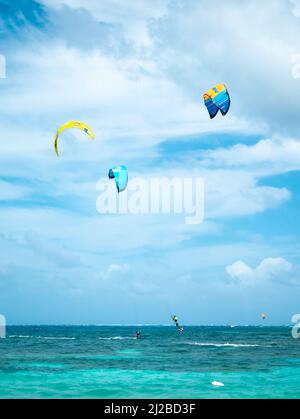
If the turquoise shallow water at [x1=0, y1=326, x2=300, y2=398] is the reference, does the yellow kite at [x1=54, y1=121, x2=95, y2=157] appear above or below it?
above

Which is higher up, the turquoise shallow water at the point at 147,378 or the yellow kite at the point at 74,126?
the yellow kite at the point at 74,126

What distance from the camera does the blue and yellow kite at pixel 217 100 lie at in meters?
23.5

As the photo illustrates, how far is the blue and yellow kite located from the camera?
23484 mm

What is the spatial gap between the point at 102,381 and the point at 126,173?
11.4m

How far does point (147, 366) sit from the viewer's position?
3238 cm

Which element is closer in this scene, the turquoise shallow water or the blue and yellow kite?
the turquoise shallow water

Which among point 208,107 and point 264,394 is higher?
point 208,107

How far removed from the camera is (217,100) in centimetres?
2381

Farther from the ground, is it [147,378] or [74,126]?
[74,126]

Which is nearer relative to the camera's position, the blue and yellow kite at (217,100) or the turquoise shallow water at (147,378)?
the turquoise shallow water at (147,378)

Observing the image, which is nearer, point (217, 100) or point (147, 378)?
point (217, 100)
